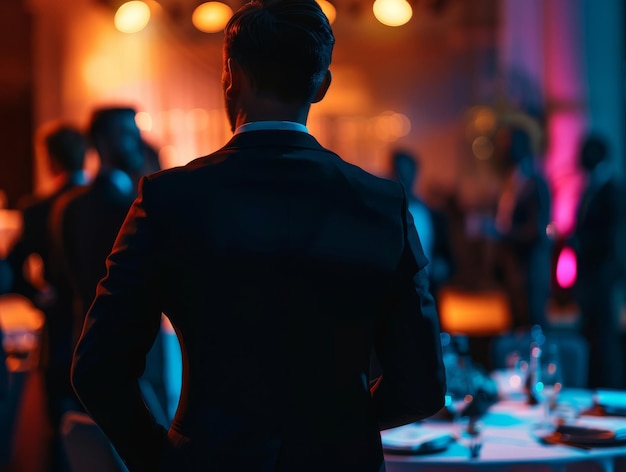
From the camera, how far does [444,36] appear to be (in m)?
11.1

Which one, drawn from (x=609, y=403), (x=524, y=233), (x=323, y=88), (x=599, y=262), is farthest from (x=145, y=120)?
(x=323, y=88)

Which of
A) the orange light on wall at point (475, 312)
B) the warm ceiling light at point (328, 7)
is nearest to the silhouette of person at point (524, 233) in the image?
the orange light on wall at point (475, 312)

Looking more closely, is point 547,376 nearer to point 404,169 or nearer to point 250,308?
point 250,308

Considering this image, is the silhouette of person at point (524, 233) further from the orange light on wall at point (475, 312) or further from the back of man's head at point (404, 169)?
the orange light on wall at point (475, 312)

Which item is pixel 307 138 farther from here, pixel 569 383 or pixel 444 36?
pixel 444 36

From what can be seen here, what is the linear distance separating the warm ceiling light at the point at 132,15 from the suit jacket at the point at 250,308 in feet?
7.61

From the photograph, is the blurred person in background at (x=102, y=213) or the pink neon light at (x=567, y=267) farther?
the blurred person in background at (x=102, y=213)

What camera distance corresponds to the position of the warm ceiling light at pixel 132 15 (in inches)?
134

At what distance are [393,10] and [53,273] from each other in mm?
1565

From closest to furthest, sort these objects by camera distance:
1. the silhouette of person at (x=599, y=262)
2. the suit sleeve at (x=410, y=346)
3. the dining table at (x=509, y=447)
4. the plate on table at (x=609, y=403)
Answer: the suit sleeve at (x=410, y=346) → the dining table at (x=509, y=447) → the plate on table at (x=609, y=403) → the silhouette of person at (x=599, y=262)

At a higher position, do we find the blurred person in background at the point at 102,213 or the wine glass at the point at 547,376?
the blurred person in background at the point at 102,213

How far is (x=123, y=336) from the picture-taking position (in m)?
1.23

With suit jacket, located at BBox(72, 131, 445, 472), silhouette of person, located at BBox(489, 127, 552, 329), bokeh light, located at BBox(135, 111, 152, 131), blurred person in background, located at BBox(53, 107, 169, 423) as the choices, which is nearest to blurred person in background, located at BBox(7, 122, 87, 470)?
blurred person in background, located at BBox(53, 107, 169, 423)

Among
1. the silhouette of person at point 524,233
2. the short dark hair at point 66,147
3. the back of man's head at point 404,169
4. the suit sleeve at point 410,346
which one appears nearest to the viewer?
the suit sleeve at point 410,346
